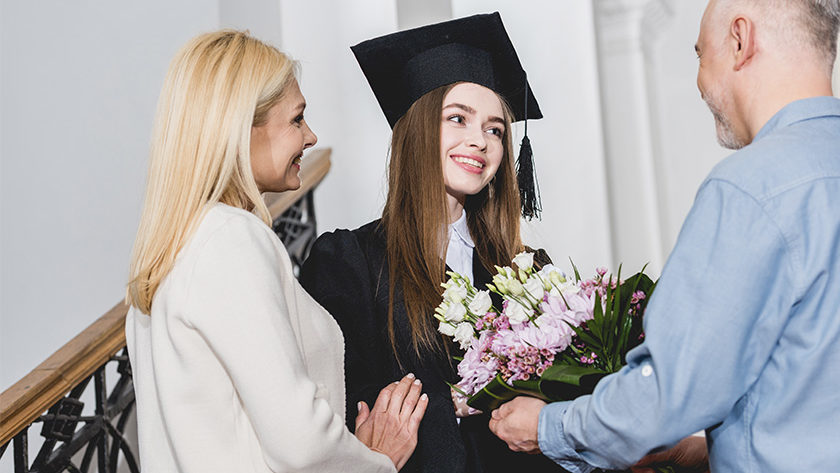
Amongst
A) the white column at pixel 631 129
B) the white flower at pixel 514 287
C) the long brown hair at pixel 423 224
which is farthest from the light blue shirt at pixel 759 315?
the white column at pixel 631 129

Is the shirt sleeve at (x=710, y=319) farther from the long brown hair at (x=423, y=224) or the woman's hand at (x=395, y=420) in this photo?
the long brown hair at (x=423, y=224)

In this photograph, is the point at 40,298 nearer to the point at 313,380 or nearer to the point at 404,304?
the point at 404,304

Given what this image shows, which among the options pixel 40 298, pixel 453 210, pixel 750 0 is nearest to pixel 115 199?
pixel 40 298

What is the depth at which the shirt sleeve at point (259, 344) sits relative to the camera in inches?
58.9

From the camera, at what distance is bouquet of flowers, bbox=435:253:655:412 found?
1754 mm

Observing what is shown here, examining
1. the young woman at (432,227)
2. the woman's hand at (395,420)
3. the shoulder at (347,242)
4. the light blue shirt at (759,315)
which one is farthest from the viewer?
the shoulder at (347,242)

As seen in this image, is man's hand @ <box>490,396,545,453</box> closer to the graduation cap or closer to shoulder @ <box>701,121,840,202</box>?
shoulder @ <box>701,121,840,202</box>

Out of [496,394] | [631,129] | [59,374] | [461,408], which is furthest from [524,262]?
[631,129]

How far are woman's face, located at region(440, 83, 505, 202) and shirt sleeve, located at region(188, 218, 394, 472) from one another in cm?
95

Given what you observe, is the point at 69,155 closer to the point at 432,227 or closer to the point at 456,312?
the point at 432,227

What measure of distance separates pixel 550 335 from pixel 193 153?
0.81m

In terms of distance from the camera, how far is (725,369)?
133cm

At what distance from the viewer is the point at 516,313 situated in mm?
1840

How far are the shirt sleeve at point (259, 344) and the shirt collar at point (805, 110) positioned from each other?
0.92 metres
